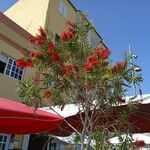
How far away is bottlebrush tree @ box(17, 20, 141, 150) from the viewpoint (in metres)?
6.66

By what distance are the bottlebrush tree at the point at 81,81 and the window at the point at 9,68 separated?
795 cm

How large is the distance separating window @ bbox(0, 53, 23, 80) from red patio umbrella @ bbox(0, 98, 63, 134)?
8.58 meters

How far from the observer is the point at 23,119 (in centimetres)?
653

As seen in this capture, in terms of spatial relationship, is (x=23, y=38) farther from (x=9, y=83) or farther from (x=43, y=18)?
(x=43, y=18)

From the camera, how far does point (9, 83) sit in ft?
50.9

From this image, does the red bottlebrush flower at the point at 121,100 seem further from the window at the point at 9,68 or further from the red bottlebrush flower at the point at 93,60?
the window at the point at 9,68

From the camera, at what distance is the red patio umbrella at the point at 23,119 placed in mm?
6180

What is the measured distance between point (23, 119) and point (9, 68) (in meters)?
9.70

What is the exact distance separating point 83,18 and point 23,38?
8907 millimetres

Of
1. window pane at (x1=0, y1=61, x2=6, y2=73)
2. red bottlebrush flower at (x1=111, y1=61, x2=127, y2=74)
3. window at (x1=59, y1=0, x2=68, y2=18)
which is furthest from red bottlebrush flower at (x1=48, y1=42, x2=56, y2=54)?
window at (x1=59, y1=0, x2=68, y2=18)

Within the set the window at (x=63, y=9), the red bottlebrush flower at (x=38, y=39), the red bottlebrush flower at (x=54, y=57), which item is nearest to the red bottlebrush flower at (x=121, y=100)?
the red bottlebrush flower at (x=54, y=57)

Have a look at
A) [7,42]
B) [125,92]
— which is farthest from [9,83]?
[125,92]

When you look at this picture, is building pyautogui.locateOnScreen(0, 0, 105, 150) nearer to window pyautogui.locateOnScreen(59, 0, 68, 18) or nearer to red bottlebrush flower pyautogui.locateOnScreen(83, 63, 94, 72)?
window pyautogui.locateOnScreen(59, 0, 68, 18)

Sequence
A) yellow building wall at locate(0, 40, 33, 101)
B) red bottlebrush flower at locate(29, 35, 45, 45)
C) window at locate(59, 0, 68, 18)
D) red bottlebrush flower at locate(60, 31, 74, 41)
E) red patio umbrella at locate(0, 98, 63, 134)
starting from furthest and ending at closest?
window at locate(59, 0, 68, 18), yellow building wall at locate(0, 40, 33, 101), red bottlebrush flower at locate(29, 35, 45, 45), red bottlebrush flower at locate(60, 31, 74, 41), red patio umbrella at locate(0, 98, 63, 134)
